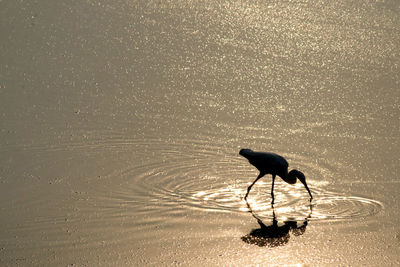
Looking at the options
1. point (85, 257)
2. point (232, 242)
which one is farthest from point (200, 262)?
point (85, 257)

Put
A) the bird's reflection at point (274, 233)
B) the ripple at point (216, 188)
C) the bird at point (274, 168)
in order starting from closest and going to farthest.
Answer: the bird's reflection at point (274, 233) < the ripple at point (216, 188) < the bird at point (274, 168)

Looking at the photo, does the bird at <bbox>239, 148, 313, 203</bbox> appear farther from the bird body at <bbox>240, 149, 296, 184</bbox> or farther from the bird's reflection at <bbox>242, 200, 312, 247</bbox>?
the bird's reflection at <bbox>242, 200, 312, 247</bbox>

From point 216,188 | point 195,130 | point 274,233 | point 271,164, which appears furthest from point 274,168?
point 195,130

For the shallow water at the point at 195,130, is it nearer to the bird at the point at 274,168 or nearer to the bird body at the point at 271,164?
the bird at the point at 274,168

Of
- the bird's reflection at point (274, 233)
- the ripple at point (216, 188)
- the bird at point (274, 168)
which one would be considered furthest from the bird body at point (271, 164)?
the bird's reflection at point (274, 233)

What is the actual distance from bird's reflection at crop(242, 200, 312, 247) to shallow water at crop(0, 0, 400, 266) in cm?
2

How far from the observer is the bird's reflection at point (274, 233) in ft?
26.7

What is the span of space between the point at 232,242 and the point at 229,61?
598cm

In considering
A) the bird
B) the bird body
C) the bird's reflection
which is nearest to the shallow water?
the bird's reflection

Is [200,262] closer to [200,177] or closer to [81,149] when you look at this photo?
[200,177]

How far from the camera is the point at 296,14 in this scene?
15383 mm

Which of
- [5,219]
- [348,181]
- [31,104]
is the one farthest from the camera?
[31,104]

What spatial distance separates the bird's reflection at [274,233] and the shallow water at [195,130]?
0.02 metres

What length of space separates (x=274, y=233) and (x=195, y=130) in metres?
3.12
